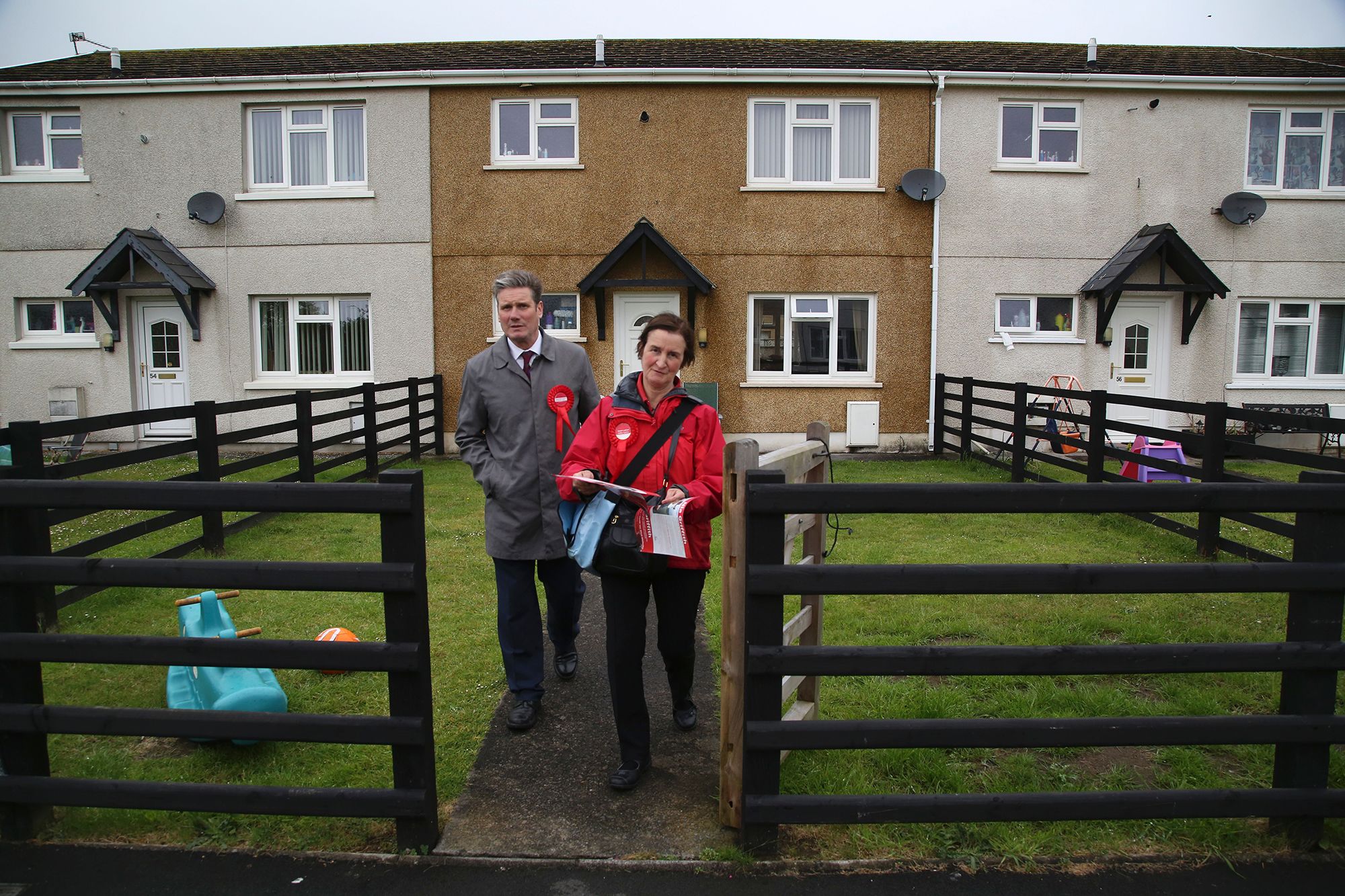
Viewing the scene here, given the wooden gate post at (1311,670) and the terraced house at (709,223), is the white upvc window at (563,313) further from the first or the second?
the wooden gate post at (1311,670)

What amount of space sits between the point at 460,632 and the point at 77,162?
1399 centimetres

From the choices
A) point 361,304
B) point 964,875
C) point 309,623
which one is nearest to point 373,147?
point 361,304

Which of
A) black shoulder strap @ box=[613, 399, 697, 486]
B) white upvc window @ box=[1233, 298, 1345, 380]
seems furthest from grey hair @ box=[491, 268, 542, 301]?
white upvc window @ box=[1233, 298, 1345, 380]

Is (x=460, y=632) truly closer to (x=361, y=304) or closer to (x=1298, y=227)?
(x=361, y=304)

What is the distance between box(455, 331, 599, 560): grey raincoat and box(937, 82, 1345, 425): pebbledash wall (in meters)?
11.5

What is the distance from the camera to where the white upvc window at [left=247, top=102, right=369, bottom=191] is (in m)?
14.5

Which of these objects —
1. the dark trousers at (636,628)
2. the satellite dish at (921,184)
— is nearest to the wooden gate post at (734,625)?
the dark trousers at (636,628)

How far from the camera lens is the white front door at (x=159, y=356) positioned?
583 inches

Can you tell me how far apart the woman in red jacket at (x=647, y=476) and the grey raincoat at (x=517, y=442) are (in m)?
0.65

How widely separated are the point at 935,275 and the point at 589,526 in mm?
12253

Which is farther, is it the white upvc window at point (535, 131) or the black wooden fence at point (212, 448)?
the white upvc window at point (535, 131)

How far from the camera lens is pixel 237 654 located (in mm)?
2979

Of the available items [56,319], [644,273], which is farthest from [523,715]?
[56,319]

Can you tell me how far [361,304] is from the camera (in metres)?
14.7
